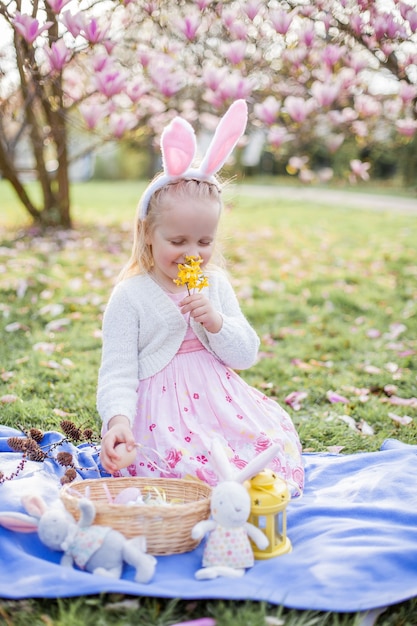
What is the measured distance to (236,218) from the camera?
10094 mm

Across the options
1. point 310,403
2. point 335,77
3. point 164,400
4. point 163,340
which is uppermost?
point 335,77

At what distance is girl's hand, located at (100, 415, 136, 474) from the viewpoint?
2.07 meters

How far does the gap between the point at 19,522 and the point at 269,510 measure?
0.69 meters

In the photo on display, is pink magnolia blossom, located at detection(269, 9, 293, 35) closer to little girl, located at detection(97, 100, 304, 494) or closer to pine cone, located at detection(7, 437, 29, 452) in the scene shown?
little girl, located at detection(97, 100, 304, 494)

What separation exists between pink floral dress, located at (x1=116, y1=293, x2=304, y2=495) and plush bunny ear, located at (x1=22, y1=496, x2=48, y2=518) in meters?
0.40

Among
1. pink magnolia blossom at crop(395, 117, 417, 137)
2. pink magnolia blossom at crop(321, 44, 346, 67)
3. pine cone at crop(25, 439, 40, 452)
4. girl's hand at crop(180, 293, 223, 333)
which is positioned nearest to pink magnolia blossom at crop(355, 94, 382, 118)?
pink magnolia blossom at crop(395, 117, 417, 137)

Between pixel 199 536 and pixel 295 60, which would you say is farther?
pixel 295 60

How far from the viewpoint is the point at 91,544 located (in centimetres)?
180

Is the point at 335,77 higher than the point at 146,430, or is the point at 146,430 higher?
the point at 335,77

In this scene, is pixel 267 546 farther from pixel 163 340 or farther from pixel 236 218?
pixel 236 218

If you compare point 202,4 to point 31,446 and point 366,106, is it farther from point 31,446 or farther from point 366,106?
point 31,446

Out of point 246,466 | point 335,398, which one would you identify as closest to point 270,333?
point 335,398

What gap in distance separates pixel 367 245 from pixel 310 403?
4460mm

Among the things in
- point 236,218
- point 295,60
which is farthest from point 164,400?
point 236,218
